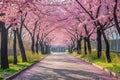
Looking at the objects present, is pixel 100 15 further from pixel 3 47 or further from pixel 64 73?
pixel 64 73

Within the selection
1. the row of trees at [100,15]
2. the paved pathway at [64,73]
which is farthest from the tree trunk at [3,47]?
the row of trees at [100,15]

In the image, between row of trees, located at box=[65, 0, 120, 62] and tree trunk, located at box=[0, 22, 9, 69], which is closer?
tree trunk, located at box=[0, 22, 9, 69]

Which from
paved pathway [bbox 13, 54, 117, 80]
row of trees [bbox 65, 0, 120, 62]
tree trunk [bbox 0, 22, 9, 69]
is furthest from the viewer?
row of trees [bbox 65, 0, 120, 62]

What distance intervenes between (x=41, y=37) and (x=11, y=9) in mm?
56170

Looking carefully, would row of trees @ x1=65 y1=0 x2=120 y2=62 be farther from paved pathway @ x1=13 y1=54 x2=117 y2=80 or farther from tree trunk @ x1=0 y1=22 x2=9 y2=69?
tree trunk @ x1=0 y1=22 x2=9 y2=69

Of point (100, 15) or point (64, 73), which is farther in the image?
point (100, 15)

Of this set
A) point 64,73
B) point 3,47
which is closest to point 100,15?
point 3,47

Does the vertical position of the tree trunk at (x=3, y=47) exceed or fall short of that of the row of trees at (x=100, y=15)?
it falls short

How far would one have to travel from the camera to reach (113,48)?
184ft

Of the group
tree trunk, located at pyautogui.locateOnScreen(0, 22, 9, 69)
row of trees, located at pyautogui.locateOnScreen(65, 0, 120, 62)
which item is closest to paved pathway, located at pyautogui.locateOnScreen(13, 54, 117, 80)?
tree trunk, located at pyautogui.locateOnScreen(0, 22, 9, 69)

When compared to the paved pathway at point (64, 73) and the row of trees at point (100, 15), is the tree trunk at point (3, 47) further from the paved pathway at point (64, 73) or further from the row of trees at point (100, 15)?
the row of trees at point (100, 15)

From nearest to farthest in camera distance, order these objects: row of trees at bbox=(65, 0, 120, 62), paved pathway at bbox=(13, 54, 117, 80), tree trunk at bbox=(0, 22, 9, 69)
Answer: paved pathway at bbox=(13, 54, 117, 80) → tree trunk at bbox=(0, 22, 9, 69) → row of trees at bbox=(65, 0, 120, 62)

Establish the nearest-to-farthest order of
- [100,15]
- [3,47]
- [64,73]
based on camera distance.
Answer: [64,73]
[3,47]
[100,15]

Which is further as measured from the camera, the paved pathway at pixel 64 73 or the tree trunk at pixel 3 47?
the tree trunk at pixel 3 47
